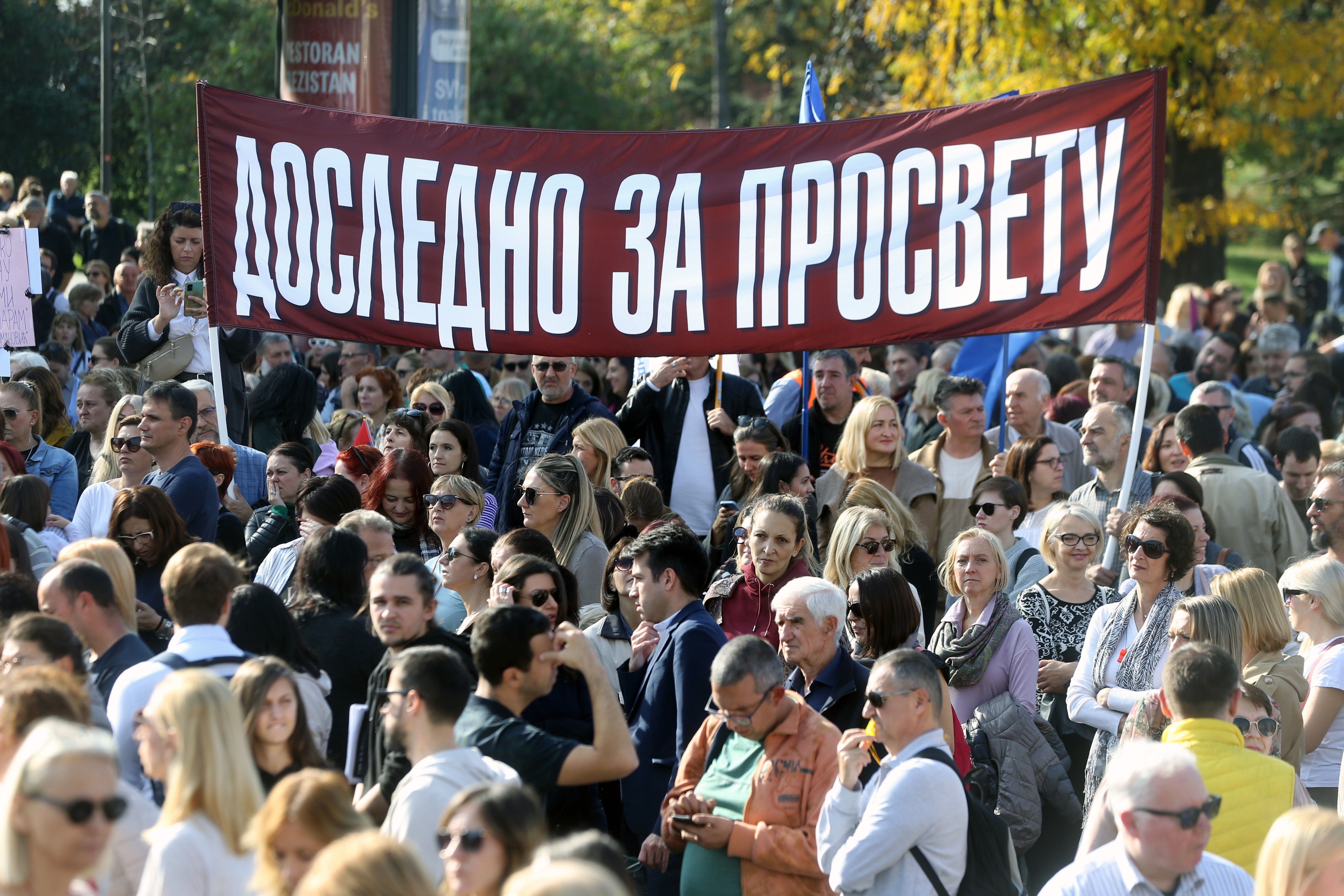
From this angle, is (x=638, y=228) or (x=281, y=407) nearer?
(x=638, y=228)

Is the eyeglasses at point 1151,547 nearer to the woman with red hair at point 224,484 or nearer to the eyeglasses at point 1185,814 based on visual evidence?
the eyeglasses at point 1185,814

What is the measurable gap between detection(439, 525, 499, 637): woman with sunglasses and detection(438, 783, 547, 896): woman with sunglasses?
9.22 feet

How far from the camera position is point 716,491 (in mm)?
9219

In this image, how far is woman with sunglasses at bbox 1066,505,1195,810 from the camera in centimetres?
598

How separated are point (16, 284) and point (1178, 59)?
1434 cm

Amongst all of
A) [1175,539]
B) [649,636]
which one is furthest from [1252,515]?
[649,636]

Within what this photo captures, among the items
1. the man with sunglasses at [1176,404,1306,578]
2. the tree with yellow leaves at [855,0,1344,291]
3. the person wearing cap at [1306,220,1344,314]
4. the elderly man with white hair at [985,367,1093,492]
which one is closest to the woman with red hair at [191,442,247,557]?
the elderly man with white hair at [985,367,1093,492]

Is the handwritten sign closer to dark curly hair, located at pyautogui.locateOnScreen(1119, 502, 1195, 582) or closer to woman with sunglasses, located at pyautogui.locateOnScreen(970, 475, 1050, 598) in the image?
woman with sunglasses, located at pyautogui.locateOnScreen(970, 475, 1050, 598)

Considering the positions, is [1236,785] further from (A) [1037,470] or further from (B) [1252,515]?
(B) [1252,515]

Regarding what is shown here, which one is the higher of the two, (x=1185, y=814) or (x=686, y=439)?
(x=686, y=439)

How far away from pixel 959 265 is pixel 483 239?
240 cm

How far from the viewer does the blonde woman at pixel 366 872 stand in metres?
3.13

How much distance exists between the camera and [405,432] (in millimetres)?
8898

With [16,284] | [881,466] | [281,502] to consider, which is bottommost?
[281,502]
